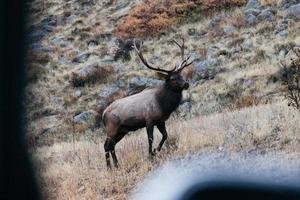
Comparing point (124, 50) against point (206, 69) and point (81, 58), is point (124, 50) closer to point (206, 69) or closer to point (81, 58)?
point (81, 58)

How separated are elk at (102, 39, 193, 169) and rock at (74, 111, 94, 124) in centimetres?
901

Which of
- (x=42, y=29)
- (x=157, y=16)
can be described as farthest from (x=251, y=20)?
(x=42, y=29)

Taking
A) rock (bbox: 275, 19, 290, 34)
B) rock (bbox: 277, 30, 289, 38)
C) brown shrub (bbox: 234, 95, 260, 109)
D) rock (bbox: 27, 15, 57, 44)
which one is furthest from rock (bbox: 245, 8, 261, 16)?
rock (bbox: 27, 15, 57, 44)

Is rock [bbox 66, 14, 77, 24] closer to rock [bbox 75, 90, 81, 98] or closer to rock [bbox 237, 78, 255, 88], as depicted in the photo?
rock [bbox 75, 90, 81, 98]

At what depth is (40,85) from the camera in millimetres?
26812

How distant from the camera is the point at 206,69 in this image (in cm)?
2197

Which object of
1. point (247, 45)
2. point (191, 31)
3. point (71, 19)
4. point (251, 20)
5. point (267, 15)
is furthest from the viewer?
point (71, 19)

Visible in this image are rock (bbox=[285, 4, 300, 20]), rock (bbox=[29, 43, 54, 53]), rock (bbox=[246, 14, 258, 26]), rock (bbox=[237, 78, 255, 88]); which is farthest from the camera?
rock (bbox=[29, 43, 54, 53])

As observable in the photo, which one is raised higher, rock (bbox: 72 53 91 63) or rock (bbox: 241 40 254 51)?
rock (bbox: 241 40 254 51)

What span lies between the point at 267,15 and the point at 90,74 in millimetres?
6646

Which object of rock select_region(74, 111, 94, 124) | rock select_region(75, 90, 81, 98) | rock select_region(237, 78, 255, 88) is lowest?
rock select_region(74, 111, 94, 124)

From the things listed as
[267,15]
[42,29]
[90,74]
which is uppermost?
[42,29]

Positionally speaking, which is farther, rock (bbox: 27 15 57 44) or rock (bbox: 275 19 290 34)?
rock (bbox: 27 15 57 44)

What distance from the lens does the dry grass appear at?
10.3 meters
